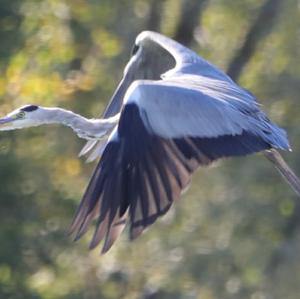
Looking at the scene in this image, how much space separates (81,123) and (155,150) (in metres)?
1.32

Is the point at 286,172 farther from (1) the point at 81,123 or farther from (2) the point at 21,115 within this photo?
(2) the point at 21,115

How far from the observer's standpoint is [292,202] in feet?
51.0

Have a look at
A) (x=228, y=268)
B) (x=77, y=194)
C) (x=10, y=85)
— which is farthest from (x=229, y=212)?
(x=10, y=85)

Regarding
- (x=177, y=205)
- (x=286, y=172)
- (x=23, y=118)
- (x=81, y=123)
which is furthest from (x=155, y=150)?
(x=177, y=205)

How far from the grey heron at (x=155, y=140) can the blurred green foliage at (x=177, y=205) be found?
297 centimetres

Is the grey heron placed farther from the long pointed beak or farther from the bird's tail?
the bird's tail

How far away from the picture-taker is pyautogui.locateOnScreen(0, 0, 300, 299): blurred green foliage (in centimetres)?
1275

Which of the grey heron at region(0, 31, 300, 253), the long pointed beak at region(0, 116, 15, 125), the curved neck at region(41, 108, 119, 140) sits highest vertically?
the grey heron at region(0, 31, 300, 253)

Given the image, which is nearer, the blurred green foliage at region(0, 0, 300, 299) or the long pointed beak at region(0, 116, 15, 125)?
the long pointed beak at region(0, 116, 15, 125)

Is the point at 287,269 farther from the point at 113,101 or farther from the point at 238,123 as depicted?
the point at 238,123

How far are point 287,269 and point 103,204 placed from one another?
21.9ft

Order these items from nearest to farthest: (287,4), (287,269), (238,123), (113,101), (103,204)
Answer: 1. (103,204)
2. (238,123)
3. (113,101)
4. (287,269)
5. (287,4)

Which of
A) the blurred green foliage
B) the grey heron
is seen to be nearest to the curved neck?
the grey heron

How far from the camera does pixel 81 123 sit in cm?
973
